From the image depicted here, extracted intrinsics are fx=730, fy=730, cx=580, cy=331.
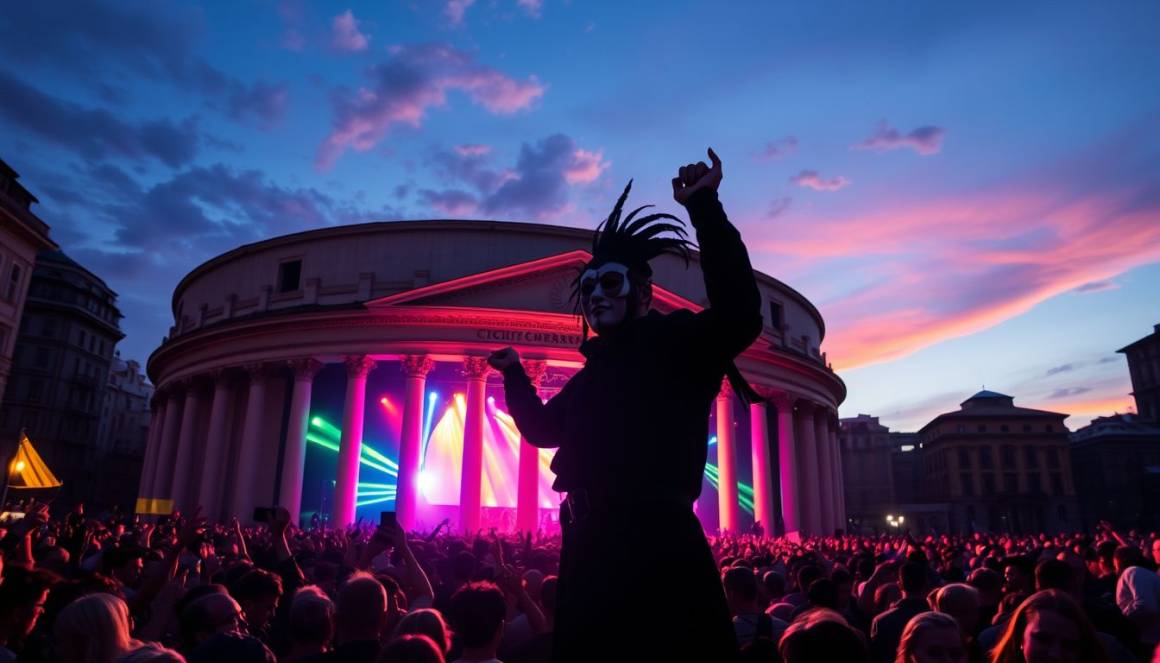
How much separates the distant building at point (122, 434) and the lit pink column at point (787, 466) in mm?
55734

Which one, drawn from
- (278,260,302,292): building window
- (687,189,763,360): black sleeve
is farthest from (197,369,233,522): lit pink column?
(687,189,763,360): black sleeve

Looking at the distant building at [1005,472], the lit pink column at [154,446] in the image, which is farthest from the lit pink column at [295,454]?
the distant building at [1005,472]

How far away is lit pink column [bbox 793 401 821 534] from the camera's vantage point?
1505 inches

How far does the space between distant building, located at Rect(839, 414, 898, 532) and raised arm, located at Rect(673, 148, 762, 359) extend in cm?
9300

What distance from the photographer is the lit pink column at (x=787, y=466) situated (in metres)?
37.2

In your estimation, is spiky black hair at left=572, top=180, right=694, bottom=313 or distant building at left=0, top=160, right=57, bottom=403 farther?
distant building at left=0, top=160, right=57, bottom=403

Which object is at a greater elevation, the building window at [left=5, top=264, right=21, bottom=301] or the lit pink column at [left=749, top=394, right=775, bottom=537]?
the building window at [left=5, top=264, right=21, bottom=301]

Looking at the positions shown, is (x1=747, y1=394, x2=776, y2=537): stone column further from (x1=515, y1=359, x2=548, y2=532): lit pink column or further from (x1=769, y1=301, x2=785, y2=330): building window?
(x1=515, y1=359, x2=548, y2=532): lit pink column

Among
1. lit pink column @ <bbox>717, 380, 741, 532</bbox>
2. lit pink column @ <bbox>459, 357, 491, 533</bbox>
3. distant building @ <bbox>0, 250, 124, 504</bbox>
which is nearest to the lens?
lit pink column @ <bbox>459, 357, 491, 533</bbox>

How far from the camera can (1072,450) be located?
83812mm

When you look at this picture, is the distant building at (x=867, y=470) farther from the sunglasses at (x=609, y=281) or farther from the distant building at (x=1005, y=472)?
the sunglasses at (x=609, y=281)

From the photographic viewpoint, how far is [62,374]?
6162 cm

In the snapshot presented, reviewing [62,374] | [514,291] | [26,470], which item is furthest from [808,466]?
[62,374]

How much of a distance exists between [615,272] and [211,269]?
44.4 m
